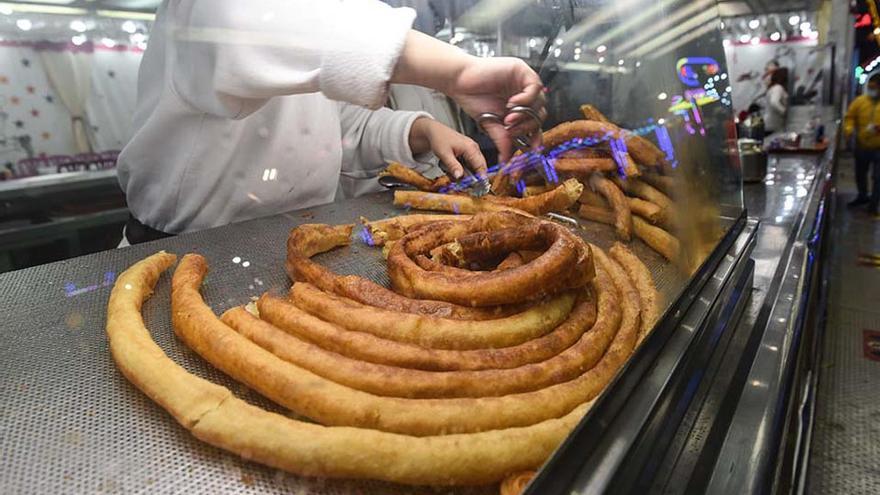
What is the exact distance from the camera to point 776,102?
10.6 m

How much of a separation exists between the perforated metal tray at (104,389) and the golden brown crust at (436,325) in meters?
0.20

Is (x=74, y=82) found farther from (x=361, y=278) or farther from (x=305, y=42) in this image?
(x=361, y=278)

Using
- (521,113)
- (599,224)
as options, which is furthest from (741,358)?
(521,113)

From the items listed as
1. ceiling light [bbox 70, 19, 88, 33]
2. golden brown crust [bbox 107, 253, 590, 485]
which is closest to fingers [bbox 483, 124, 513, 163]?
golden brown crust [bbox 107, 253, 590, 485]

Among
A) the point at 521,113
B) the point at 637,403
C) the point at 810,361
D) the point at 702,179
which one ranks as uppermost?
the point at 521,113

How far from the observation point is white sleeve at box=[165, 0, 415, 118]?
1.14m

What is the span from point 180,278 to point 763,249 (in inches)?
81.6

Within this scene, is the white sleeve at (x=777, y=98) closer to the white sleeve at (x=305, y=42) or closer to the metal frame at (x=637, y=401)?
the metal frame at (x=637, y=401)

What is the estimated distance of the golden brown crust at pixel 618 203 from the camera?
1444 mm

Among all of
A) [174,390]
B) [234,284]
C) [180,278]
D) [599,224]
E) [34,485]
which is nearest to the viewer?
[34,485]

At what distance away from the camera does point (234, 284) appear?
1.24 metres

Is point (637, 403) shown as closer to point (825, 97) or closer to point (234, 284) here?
point (234, 284)

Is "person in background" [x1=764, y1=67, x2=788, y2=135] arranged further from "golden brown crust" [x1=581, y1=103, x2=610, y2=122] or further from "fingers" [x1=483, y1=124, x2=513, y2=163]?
"fingers" [x1=483, y1=124, x2=513, y2=163]

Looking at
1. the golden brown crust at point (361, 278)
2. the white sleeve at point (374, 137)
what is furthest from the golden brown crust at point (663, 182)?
the white sleeve at point (374, 137)
